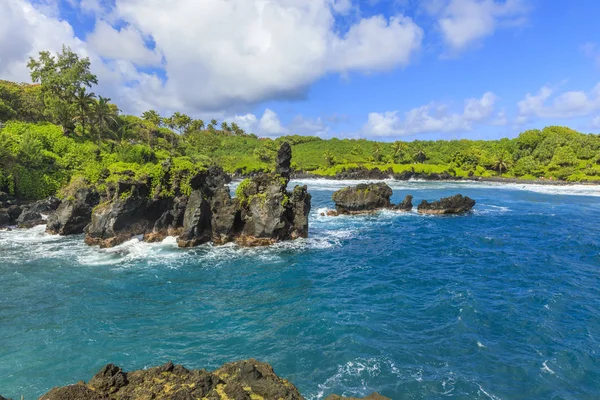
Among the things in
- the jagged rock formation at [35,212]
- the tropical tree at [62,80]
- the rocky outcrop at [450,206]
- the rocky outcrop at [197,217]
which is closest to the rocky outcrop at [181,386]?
the rocky outcrop at [197,217]

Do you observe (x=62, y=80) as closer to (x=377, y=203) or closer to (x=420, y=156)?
(x=377, y=203)

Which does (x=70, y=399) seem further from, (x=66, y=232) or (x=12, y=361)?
(x=66, y=232)

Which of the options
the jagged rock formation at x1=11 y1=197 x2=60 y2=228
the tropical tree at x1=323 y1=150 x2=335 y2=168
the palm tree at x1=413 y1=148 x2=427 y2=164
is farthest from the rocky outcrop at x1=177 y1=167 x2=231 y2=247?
the palm tree at x1=413 y1=148 x2=427 y2=164

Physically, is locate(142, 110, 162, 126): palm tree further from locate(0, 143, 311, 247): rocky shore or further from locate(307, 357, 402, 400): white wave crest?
locate(307, 357, 402, 400): white wave crest

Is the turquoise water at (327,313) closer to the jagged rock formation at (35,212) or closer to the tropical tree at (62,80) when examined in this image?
the jagged rock formation at (35,212)

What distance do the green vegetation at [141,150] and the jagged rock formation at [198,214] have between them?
2.04 m

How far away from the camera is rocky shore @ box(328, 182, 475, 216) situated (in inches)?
2420

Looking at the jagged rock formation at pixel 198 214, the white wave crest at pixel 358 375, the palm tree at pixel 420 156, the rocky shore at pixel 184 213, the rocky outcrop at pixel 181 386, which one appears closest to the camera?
the rocky outcrop at pixel 181 386

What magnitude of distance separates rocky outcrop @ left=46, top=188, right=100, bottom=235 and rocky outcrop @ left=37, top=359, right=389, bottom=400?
133 ft

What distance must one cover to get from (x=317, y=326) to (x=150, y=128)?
120 meters

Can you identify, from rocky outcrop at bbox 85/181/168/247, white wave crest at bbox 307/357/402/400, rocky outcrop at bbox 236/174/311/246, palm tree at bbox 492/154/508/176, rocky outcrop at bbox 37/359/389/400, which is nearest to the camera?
rocky outcrop at bbox 37/359/389/400

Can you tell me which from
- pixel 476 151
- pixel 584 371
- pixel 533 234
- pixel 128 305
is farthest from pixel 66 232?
pixel 476 151

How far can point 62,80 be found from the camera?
246ft

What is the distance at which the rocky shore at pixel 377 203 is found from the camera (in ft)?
202
